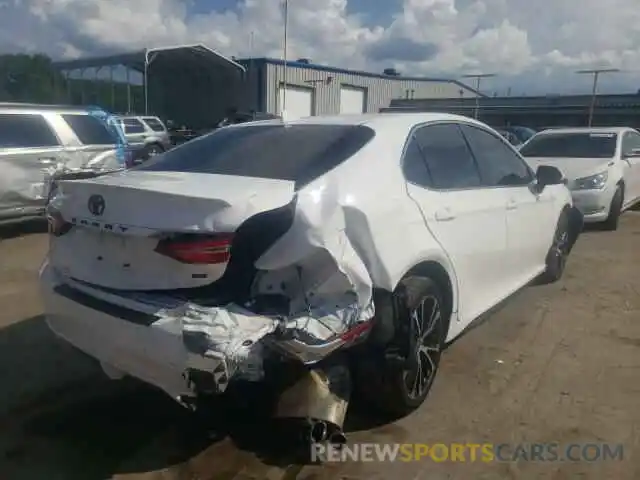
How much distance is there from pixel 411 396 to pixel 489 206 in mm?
1422

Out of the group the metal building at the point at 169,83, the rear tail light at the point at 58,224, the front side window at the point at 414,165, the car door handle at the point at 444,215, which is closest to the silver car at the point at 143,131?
the metal building at the point at 169,83

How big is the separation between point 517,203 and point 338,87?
32.0 metres

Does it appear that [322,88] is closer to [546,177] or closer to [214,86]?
[214,86]

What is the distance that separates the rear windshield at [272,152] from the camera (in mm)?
3090

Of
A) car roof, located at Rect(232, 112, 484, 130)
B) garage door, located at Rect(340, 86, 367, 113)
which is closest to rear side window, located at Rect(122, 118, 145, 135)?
car roof, located at Rect(232, 112, 484, 130)

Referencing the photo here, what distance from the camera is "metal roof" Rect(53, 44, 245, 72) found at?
2523cm

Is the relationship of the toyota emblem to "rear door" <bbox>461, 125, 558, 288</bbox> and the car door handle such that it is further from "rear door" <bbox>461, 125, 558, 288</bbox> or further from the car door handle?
"rear door" <bbox>461, 125, 558, 288</bbox>

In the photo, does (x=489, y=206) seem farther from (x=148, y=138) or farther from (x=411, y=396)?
(x=148, y=138)

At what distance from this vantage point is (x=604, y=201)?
844cm

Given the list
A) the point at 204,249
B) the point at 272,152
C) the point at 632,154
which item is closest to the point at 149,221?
the point at 204,249

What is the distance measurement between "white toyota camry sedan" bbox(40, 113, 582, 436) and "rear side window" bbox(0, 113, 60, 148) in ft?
16.9

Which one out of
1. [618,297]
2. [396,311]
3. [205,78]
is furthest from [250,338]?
[205,78]

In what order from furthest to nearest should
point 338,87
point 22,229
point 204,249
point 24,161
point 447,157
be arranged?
point 338,87 < point 22,229 < point 24,161 < point 447,157 < point 204,249

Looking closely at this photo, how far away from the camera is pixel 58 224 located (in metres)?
3.04
